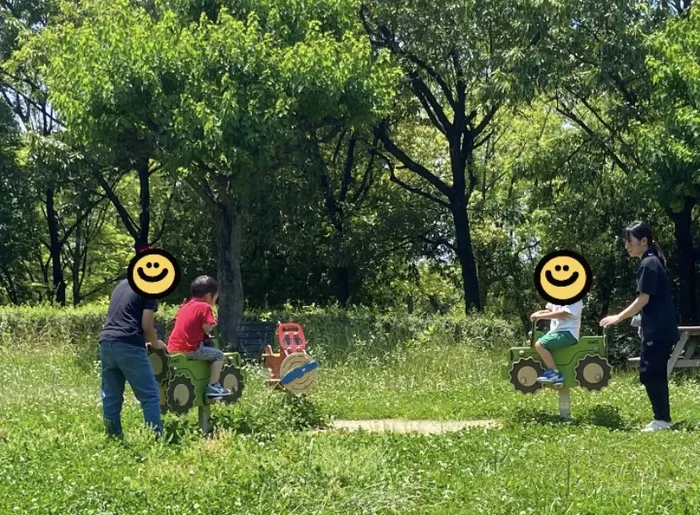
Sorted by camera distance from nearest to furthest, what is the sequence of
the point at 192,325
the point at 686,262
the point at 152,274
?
the point at 152,274, the point at 192,325, the point at 686,262

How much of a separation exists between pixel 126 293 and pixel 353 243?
15.7 meters

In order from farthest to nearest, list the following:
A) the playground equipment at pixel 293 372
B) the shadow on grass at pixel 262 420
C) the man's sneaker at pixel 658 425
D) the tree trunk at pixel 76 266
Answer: the tree trunk at pixel 76 266, the playground equipment at pixel 293 372, the man's sneaker at pixel 658 425, the shadow on grass at pixel 262 420

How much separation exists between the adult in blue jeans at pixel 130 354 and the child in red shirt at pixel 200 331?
412 mm

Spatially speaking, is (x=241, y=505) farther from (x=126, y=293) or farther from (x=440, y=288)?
(x=440, y=288)

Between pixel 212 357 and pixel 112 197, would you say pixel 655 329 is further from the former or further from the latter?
pixel 112 197

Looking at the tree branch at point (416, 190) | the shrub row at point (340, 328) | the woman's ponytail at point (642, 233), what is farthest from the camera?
the tree branch at point (416, 190)

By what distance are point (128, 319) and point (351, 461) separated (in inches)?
105

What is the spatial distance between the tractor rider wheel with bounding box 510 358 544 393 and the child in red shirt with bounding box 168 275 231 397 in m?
3.11

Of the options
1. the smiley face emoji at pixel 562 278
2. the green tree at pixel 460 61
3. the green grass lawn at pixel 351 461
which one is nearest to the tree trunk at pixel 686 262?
the green tree at pixel 460 61

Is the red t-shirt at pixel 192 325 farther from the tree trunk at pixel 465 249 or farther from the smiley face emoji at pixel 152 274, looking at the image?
the tree trunk at pixel 465 249

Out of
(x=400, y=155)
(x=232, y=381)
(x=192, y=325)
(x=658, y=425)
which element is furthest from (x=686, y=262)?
(x=192, y=325)

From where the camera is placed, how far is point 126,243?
3534 cm

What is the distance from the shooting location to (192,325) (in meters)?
8.20

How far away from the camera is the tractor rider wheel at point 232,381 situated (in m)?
8.42
